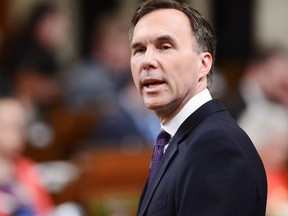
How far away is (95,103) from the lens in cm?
871

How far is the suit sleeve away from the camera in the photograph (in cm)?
291

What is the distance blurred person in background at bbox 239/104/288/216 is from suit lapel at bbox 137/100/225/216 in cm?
279

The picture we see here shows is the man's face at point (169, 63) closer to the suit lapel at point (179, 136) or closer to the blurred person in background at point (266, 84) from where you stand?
the suit lapel at point (179, 136)

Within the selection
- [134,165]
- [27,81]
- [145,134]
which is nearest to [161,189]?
[134,165]

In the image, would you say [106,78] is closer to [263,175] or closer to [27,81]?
[27,81]

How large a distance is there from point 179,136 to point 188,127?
0.12 ft

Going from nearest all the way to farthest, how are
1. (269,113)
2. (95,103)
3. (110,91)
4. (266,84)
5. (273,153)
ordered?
(273,153), (269,113), (266,84), (95,103), (110,91)

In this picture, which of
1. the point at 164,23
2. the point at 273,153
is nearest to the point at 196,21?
the point at 164,23

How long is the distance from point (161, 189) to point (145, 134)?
15.6ft

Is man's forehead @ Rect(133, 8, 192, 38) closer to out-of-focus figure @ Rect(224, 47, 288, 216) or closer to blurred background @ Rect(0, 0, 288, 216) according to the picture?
blurred background @ Rect(0, 0, 288, 216)

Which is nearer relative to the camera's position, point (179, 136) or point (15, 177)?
point (179, 136)

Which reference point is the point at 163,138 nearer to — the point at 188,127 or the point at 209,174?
the point at 188,127

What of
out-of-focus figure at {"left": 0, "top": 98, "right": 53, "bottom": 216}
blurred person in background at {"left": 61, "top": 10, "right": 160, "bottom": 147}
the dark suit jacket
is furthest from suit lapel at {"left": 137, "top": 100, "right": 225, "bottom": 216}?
blurred person in background at {"left": 61, "top": 10, "right": 160, "bottom": 147}

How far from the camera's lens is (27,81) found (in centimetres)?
858
